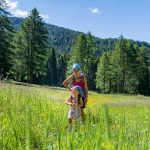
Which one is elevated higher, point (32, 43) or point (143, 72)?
point (32, 43)

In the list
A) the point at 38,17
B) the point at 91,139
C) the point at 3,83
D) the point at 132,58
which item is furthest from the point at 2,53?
the point at 91,139

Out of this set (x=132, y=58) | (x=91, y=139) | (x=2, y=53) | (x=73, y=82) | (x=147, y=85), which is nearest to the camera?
(x=91, y=139)

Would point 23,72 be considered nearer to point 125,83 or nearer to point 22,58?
point 22,58

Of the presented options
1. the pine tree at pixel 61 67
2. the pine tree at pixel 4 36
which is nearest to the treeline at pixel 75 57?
the pine tree at pixel 4 36

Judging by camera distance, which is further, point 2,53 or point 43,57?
point 43,57

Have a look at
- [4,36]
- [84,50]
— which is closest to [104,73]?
[84,50]

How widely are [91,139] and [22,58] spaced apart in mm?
69018

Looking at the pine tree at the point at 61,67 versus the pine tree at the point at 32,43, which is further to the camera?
the pine tree at the point at 61,67

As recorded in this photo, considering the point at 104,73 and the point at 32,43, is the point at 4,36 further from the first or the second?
the point at 104,73

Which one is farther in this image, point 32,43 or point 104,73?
point 104,73

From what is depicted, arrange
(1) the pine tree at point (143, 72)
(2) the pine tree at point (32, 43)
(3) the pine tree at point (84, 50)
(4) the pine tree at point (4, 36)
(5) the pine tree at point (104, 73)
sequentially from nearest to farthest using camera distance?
(4) the pine tree at point (4, 36) < (2) the pine tree at point (32, 43) < (3) the pine tree at point (84, 50) < (5) the pine tree at point (104, 73) < (1) the pine tree at point (143, 72)

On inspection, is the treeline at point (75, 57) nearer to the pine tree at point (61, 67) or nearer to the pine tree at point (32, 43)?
the pine tree at point (32, 43)

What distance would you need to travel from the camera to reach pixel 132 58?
86688mm

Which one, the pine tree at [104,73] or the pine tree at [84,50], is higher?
the pine tree at [84,50]
